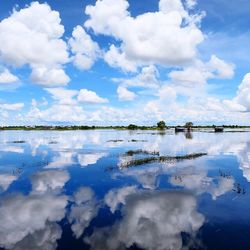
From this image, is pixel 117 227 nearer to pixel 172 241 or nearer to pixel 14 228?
pixel 172 241

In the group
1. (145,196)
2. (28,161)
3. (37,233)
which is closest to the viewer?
(37,233)

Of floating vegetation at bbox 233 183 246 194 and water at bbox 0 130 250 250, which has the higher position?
floating vegetation at bbox 233 183 246 194

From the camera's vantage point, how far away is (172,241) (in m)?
17.3

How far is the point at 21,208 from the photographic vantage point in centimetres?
2381

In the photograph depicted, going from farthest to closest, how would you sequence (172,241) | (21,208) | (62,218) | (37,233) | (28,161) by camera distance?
1. (28,161)
2. (21,208)
3. (62,218)
4. (37,233)
5. (172,241)

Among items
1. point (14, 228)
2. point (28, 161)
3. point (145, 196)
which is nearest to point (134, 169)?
point (145, 196)

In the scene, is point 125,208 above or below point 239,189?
below

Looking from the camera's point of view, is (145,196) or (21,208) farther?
(145,196)

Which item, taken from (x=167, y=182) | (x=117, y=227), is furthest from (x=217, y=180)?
(x=117, y=227)

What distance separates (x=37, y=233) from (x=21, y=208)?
5651mm

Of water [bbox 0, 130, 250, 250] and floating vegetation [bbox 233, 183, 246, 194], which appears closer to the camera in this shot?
water [bbox 0, 130, 250, 250]

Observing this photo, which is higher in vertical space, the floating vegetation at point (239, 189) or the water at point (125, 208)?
the floating vegetation at point (239, 189)

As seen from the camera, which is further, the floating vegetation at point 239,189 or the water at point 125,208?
the floating vegetation at point 239,189

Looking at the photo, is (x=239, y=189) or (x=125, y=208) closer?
(x=125, y=208)
